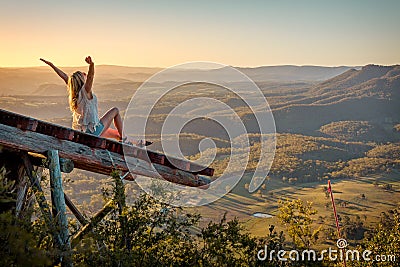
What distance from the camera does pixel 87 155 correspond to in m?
4.73

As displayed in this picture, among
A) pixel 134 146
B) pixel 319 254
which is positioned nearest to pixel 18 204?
pixel 134 146

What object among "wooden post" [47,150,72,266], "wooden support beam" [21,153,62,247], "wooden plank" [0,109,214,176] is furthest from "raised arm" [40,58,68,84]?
"wooden post" [47,150,72,266]

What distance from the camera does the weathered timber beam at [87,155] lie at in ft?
13.5

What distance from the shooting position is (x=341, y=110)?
195m

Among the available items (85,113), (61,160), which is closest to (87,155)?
(61,160)

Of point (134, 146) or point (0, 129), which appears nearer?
point (0, 129)

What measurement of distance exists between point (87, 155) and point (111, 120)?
130cm

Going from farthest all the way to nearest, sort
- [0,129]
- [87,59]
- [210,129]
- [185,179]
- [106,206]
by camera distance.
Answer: [210,129] → [185,179] → [87,59] → [106,206] → [0,129]

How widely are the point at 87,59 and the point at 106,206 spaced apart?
1774 millimetres

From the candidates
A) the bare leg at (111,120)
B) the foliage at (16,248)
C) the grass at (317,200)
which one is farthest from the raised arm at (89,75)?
the grass at (317,200)

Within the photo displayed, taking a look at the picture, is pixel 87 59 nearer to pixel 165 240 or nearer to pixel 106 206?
pixel 106 206

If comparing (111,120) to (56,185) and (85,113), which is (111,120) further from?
(56,185)

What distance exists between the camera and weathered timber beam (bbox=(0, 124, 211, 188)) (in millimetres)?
4109

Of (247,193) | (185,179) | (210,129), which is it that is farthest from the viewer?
(210,129)
